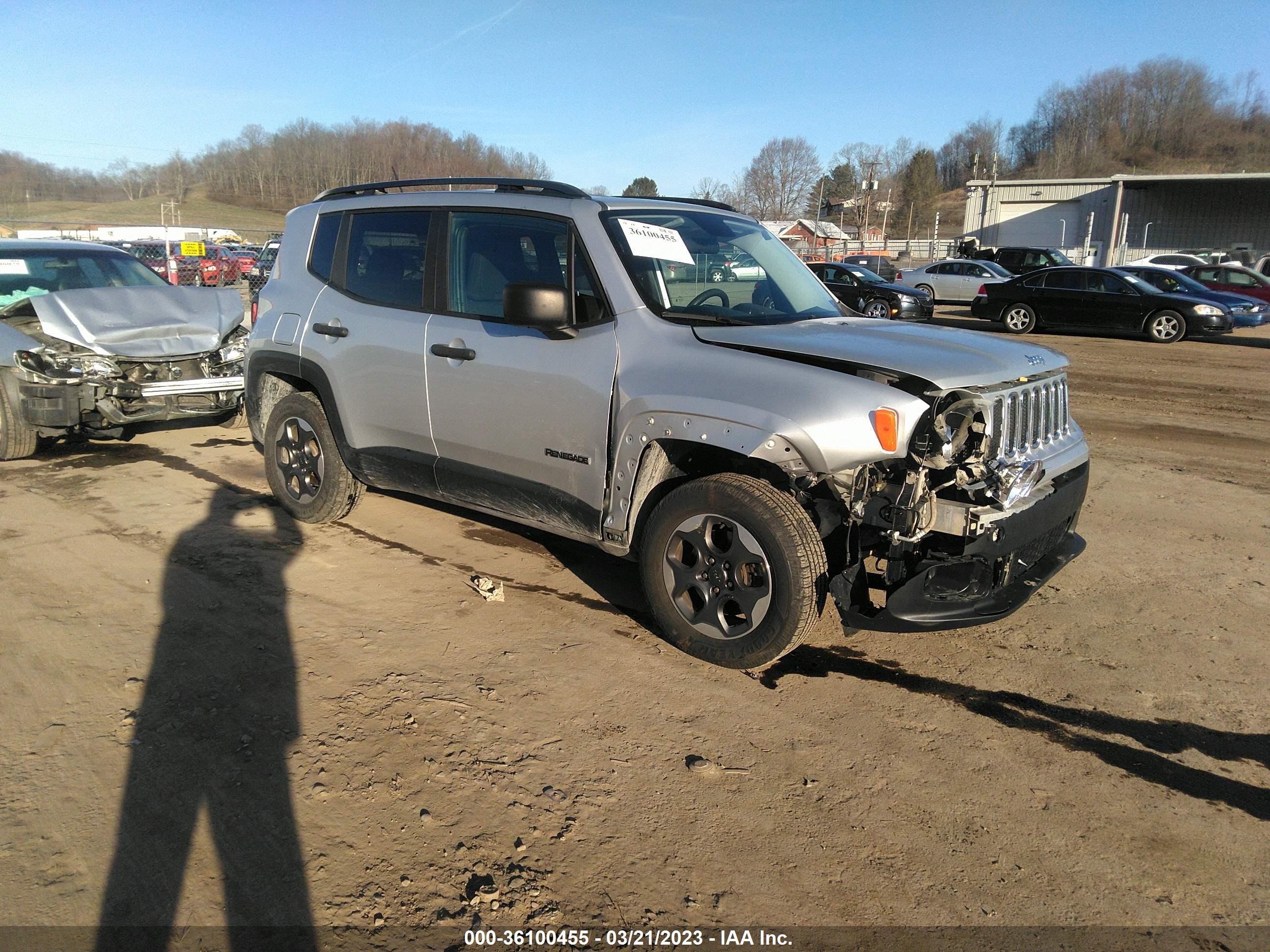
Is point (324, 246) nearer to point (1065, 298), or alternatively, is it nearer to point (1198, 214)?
point (1065, 298)

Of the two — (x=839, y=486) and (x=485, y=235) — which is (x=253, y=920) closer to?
(x=839, y=486)

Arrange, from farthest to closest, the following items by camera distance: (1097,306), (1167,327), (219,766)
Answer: (1097,306), (1167,327), (219,766)

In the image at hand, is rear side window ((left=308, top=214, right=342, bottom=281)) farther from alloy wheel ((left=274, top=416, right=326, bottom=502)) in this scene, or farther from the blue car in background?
the blue car in background

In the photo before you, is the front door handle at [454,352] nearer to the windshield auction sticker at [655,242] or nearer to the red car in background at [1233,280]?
the windshield auction sticker at [655,242]

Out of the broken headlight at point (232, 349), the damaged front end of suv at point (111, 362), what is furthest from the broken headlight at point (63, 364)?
the broken headlight at point (232, 349)

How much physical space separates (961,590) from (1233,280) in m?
23.2

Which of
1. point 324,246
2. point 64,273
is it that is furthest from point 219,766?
point 64,273

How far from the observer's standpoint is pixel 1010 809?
2.96 m

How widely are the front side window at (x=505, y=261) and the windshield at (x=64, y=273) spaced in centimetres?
501

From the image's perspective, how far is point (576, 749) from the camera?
10.7 feet

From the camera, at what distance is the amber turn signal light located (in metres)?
3.33

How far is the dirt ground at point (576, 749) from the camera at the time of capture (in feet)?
8.38

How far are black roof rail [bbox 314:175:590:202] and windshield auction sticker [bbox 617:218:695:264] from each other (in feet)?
1.04

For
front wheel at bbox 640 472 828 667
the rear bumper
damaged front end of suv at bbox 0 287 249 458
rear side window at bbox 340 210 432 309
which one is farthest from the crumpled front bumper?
the rear bumper
